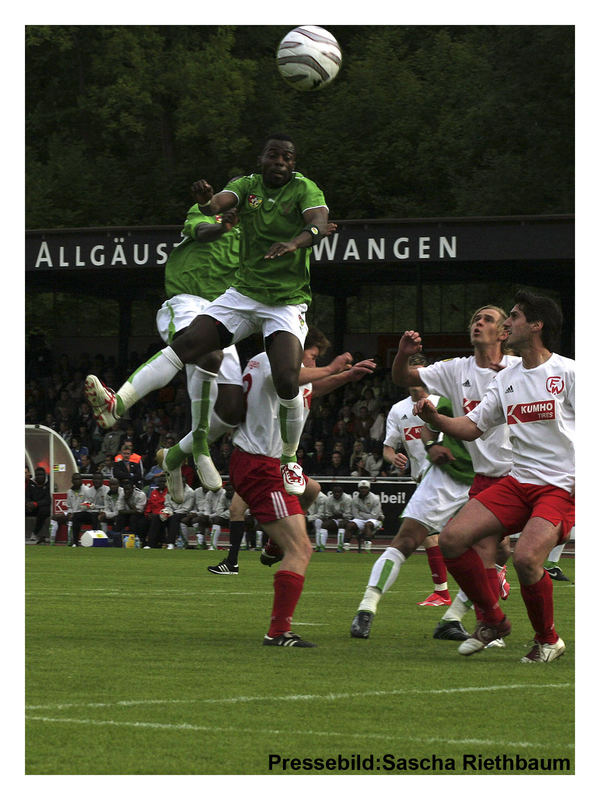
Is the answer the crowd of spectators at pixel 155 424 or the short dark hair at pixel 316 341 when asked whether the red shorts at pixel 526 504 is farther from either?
the crowd of spectators at pixel 155 424

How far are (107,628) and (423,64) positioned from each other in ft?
139

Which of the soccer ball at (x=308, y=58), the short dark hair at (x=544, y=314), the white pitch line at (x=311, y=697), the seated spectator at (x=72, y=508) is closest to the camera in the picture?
the white pitch line at (x=311, y=697)

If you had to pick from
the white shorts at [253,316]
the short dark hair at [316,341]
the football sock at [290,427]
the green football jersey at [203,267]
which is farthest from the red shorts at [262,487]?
the green football jersey at [203,267]

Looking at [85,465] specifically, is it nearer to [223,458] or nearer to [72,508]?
[72,508]

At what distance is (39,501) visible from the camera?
24.8m

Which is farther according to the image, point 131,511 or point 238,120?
point 238,120

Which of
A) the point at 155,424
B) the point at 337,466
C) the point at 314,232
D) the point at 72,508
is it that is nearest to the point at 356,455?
the point at 337,466

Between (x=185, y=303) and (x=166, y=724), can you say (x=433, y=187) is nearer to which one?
(x=185, y=303)

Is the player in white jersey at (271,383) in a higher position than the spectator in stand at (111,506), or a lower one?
higher

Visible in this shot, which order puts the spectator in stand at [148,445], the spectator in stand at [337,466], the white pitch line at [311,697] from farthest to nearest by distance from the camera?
the spectator in stand at [148,445] < the spectator in stand at [337,466] < the white pitch line at [311,697]

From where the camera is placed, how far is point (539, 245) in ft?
88.6

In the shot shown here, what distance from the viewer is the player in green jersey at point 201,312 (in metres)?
10.1

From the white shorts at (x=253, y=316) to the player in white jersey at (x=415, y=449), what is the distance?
7.27ft

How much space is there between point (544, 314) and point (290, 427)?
7.79 feet
